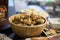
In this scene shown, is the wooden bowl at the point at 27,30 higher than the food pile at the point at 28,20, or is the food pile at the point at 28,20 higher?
the food pile at the point at 28,20

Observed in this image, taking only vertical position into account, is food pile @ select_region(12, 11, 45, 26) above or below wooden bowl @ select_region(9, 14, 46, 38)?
above

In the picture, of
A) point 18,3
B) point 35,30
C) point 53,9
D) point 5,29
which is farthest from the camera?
point 53,9

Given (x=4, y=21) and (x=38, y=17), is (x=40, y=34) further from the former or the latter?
(x=4, y=21)

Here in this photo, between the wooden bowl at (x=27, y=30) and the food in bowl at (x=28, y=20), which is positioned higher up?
the food in bowl at (x=28, y=20)

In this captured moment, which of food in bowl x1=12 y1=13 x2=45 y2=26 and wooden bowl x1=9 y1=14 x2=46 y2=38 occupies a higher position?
food in bowl x1=12 y1=13 x2=45 y2=26

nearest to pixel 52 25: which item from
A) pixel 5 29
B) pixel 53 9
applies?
pixel 5 29
